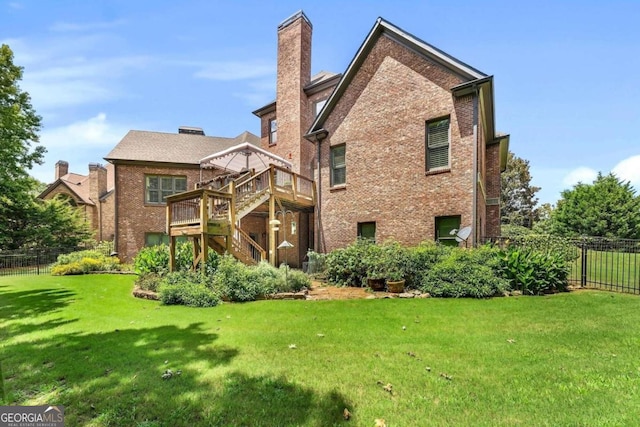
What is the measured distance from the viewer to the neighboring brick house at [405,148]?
35.2 feet

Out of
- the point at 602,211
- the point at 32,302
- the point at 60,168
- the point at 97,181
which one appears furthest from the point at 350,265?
the point at 60,168

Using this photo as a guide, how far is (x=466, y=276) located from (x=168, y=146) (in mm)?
20141

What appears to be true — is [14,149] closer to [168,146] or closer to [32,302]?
[168,146]

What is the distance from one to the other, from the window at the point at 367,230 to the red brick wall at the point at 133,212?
516 inches

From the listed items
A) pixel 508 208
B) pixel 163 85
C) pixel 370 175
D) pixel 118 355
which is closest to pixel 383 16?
pixel 370 175

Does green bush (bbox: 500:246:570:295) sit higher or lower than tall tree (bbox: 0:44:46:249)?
lower

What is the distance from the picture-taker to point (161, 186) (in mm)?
19516

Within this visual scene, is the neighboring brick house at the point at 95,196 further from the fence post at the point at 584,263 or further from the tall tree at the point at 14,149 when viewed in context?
the fence post at the point at 584,263

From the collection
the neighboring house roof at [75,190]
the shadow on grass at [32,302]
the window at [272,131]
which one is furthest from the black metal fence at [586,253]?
the neighboring house roof at [75,190]

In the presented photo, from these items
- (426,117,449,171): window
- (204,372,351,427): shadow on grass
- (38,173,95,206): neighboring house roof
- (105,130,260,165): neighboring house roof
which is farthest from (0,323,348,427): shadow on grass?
(38,173,95,206): neighboring house roof

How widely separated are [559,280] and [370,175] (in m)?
7.38

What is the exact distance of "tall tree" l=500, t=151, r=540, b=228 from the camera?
41344 mm

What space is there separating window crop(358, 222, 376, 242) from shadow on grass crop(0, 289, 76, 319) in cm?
1033

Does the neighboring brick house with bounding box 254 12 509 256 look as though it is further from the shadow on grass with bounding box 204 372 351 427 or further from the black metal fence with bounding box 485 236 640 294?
the shadow on grass with bounding box 204 372 351 427
